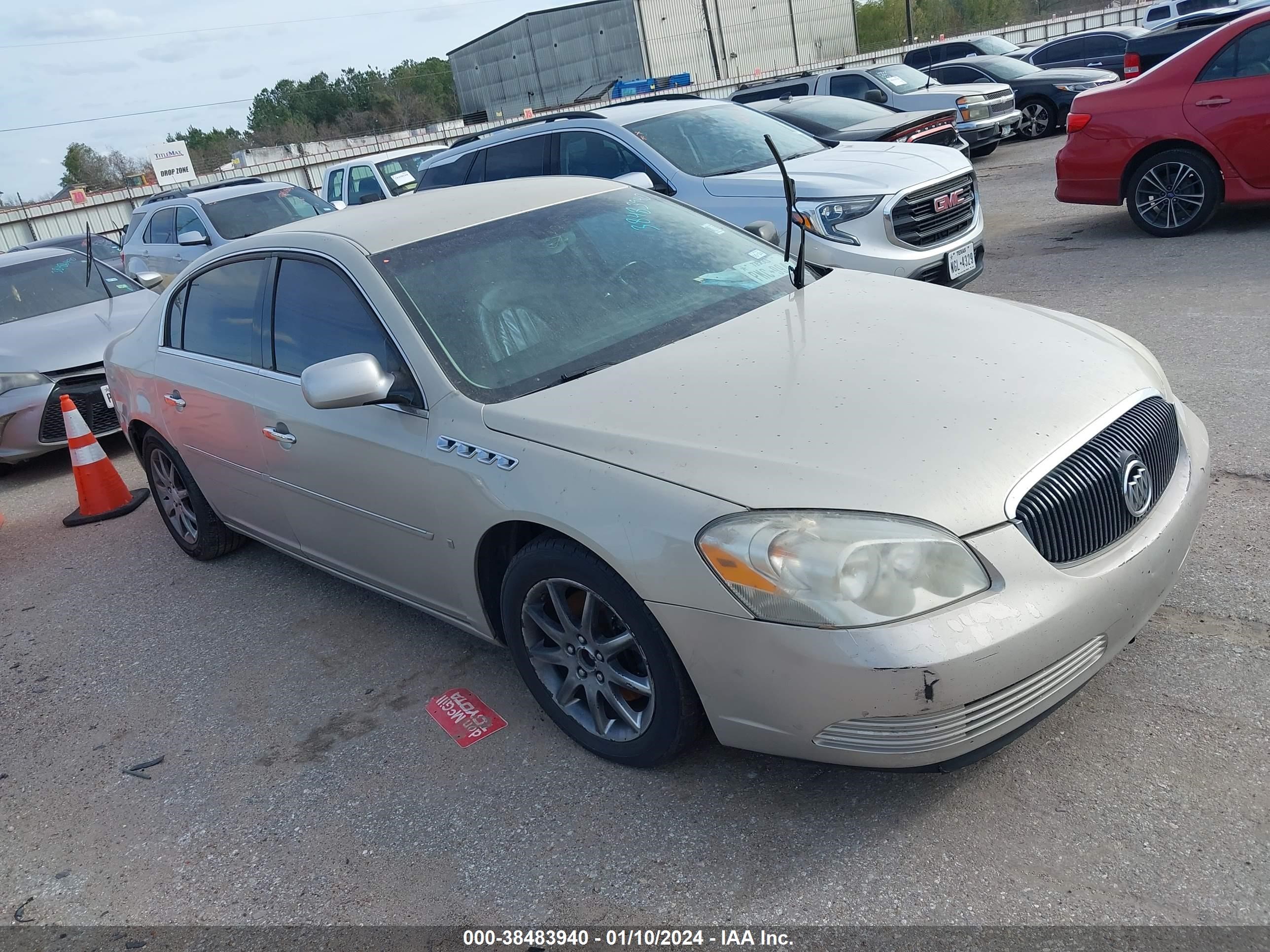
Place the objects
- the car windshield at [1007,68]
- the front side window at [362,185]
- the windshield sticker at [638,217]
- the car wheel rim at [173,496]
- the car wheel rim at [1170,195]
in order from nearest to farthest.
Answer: the windshield sticker at [638,217], the car wheel rim at [173,496], the car wheel rim at [1170,195], the front side window at [362,185], the car windshield at [1007,68]

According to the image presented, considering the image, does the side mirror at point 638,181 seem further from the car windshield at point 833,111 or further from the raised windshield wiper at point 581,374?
the car windshield at point 833,111

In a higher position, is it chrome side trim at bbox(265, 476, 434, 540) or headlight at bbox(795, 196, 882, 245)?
headlight at bbox(795, 196, 882, 245)

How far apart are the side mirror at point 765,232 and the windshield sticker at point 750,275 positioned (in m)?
0.44

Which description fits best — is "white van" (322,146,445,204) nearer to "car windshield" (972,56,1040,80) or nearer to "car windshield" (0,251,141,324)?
"car windshield" (0,251,141,324)

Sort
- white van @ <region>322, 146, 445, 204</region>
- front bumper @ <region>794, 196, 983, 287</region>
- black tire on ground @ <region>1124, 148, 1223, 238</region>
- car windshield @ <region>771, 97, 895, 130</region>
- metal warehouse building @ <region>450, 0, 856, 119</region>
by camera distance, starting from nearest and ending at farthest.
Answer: front bumper @ <region>794, 196, 983, 287</region>
black tire on ground @ <region>1124, 148, 1223, 238</region>
car windshield @ <region>771, 97, 895, 130</region>
white van @ <region>322, 146, 445, 204</region>
metal warehouse building @ <region>450, 0, 856, 119</region>

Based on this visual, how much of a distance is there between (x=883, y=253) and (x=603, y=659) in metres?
4.69

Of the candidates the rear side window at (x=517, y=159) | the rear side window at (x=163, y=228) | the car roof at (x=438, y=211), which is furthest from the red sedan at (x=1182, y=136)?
the rear side window at (x=163, y=228)

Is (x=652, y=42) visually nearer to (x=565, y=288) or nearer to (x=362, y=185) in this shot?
(x=362, y=185)

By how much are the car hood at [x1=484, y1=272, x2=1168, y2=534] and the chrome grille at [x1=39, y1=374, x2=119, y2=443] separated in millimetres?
5692

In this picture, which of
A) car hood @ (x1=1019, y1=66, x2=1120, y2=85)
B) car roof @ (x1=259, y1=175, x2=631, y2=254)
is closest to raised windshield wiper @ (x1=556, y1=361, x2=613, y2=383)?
car roof @ (x1=259, y1=175, x2=631, y2=254)

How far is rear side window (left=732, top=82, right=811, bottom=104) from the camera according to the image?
17.2m

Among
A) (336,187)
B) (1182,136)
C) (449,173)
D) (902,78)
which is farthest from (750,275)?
(902,78)

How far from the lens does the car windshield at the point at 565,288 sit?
3412mm

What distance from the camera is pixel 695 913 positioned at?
8.26 feet
